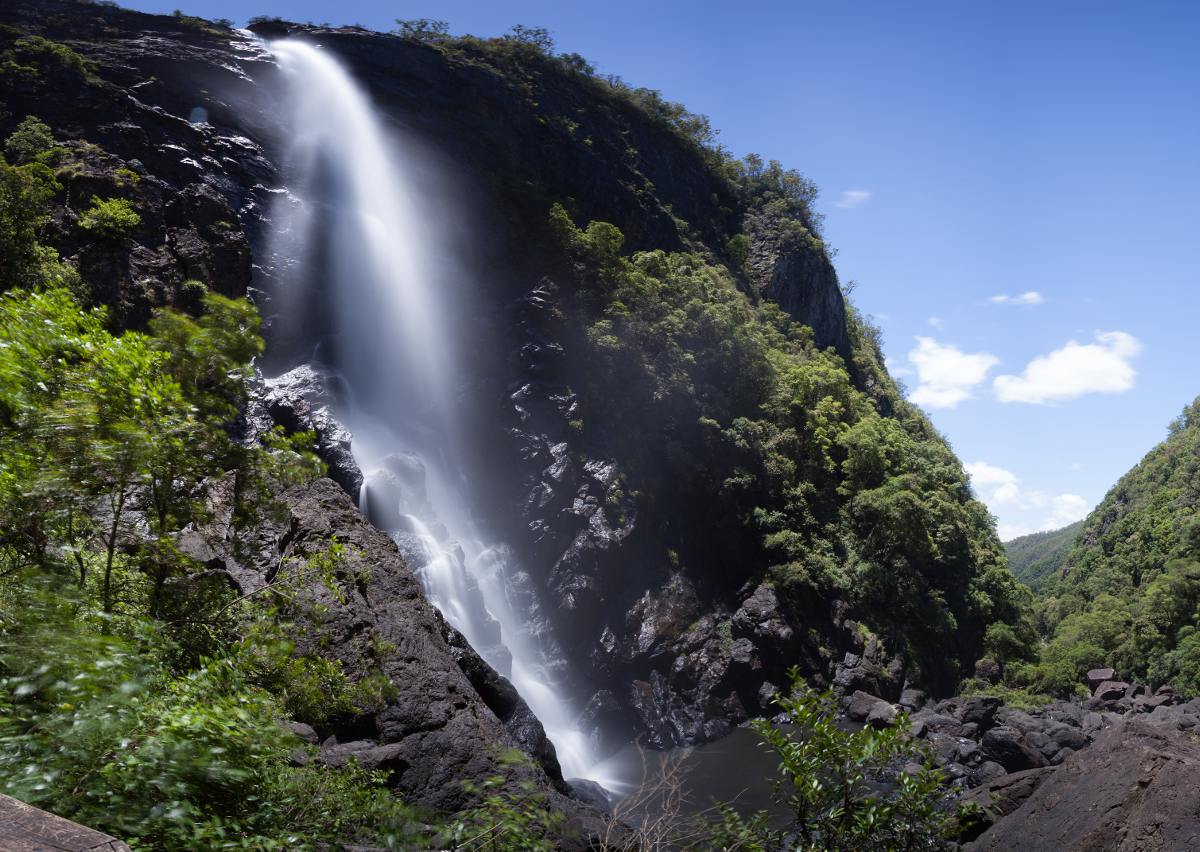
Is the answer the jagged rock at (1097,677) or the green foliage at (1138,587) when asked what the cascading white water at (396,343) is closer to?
the green foliage at (1138,587)

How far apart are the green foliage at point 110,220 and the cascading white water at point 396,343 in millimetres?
7155

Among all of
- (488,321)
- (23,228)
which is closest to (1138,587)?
(488,321)

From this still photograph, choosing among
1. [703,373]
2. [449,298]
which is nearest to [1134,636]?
[703,373]

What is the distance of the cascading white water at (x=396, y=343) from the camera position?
86.3 feet

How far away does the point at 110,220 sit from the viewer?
24.6 m

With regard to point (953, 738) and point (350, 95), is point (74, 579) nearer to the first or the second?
point (953, 738)

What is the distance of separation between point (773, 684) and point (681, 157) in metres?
46.2

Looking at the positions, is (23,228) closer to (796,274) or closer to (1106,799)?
(1106,799)

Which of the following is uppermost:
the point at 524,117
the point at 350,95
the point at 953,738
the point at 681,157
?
the point at 681,157

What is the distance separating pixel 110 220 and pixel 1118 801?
A: 30.6 m

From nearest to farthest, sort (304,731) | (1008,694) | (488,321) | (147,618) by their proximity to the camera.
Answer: (147,618) → (304,731) → (1008,694) → (488,321)

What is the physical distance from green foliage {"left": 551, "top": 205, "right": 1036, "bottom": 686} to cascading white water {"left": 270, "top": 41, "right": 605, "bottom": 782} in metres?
7.50

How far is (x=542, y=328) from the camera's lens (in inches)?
1449

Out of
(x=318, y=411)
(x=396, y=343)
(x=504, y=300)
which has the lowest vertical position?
(x=318, y=411)
